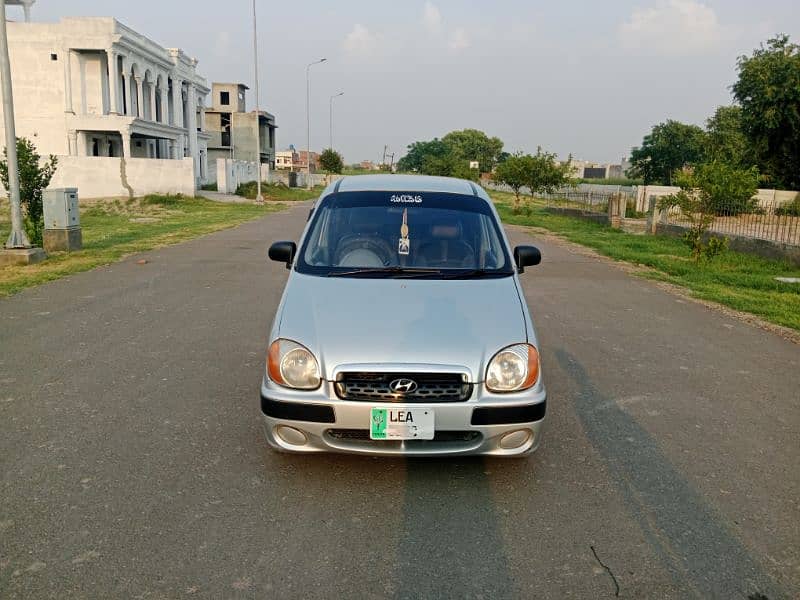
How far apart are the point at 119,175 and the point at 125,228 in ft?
47.4

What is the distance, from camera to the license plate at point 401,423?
3543 mm

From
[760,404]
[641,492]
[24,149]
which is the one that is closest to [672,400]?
[760,404]

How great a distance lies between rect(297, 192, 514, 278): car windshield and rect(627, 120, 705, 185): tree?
68289 mm

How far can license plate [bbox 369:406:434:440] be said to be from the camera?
3543mm

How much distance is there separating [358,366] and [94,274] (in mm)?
9343

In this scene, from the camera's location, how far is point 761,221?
15164 millimetres

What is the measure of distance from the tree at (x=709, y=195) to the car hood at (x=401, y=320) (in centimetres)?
1125

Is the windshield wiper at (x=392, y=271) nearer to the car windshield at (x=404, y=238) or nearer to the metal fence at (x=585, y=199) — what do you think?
the car windshield at (x=404, y=238)

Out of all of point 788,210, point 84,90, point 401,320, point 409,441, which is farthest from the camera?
point 84,90

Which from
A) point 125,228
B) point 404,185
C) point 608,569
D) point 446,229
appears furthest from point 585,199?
point 608,569

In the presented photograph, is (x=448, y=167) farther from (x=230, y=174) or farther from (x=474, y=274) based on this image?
(x=474, y=274)

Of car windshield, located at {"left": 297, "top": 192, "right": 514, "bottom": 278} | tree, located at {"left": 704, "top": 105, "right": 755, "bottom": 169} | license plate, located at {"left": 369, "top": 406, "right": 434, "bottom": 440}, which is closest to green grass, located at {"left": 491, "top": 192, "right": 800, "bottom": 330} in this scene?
car windshield, located at {"left": 297, "top": 192, "right": 514, "bottom": 278}

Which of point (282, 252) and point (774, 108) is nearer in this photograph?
point (282, 252)

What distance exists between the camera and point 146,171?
3422 cm
